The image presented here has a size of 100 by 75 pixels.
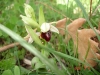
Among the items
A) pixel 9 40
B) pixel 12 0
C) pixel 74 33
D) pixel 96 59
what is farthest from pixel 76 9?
pixel 96 59

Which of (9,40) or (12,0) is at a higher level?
(12,0)

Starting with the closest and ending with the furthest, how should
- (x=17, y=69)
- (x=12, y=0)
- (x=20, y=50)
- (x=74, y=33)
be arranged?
(x=17, y=69), (x=74, y=33), (x=20, y=50), (x=12, y=0)

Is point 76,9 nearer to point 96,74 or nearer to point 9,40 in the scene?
point 9,40

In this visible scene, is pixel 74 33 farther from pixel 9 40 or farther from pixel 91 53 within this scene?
pixel 9 40

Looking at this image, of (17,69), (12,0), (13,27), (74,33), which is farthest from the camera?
(12,0)

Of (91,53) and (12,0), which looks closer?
(91,53)

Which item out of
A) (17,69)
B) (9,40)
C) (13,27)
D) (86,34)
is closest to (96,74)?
(86,34)

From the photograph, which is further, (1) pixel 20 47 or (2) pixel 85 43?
(1) pixel 20 47

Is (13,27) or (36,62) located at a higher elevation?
(13,27)

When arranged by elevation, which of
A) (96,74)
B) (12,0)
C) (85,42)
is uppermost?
(12,0)
